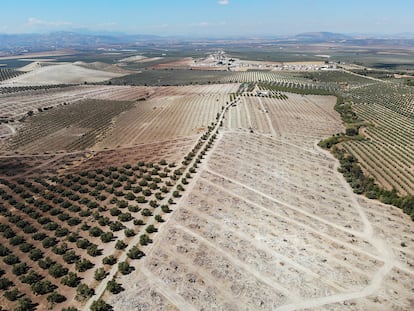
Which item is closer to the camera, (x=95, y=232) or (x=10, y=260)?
(x=10, y=260)

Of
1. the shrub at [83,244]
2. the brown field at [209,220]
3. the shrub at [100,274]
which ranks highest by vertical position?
the shrub at [100,274]

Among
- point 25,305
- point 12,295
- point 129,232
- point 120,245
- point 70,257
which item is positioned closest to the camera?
point 25,305

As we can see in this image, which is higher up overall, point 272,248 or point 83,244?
point 83,244

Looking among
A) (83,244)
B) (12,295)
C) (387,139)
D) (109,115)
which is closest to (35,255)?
(83,244)

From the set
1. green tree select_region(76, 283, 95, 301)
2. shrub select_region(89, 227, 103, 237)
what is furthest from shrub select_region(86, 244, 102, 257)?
green tree select_region(76, 283, 95, 301)

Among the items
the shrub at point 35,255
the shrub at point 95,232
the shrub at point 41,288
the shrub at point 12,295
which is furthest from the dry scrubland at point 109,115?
the shrub at point 12,295

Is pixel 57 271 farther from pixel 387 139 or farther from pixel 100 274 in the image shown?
pixel 387 139

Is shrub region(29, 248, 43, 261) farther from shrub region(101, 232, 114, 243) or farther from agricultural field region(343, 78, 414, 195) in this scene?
agricultural field region(343, 78, 414, 195)

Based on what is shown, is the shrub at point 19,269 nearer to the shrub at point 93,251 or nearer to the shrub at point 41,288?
the shrub at point 41,288
